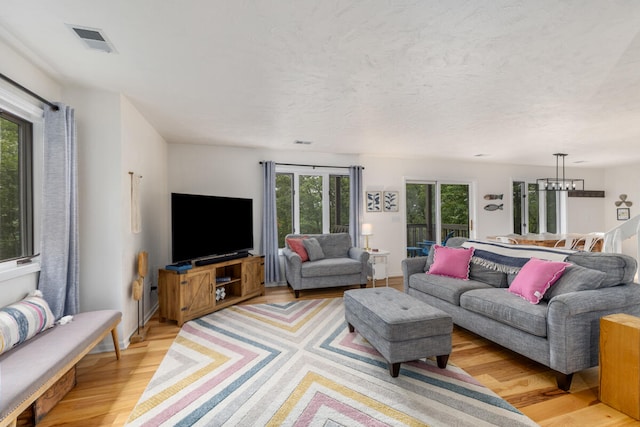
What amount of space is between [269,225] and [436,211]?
360cm

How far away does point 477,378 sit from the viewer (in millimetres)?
2225

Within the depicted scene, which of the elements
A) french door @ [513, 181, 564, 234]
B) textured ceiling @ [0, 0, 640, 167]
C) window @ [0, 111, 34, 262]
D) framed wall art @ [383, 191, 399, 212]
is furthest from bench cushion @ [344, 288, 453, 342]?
french door @ [513, 181, 564, 234]

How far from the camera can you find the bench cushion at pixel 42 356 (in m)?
1.43

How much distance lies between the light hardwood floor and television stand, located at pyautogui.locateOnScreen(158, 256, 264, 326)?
17.3 inches

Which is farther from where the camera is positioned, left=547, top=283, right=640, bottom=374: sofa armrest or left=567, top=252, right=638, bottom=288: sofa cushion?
left=567, top=252, right=638, bottom=288: sofa cushion

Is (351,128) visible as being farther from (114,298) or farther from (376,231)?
(114,298)

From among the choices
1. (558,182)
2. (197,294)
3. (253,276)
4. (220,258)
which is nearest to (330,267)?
(253,276)

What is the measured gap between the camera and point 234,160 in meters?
4.98

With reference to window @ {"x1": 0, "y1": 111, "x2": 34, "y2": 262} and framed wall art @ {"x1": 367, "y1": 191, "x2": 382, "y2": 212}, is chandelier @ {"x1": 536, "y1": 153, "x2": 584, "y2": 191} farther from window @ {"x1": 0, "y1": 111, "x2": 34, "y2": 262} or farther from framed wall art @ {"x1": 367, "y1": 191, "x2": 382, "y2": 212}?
window @ {"x1": 0, "y1": 111, "x2": 34, "y2": 262}

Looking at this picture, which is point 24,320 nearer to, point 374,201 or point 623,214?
point 374,201

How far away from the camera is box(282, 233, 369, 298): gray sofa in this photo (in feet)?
14.5

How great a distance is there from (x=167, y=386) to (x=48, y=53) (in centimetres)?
250

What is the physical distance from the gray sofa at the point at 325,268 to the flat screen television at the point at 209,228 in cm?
76

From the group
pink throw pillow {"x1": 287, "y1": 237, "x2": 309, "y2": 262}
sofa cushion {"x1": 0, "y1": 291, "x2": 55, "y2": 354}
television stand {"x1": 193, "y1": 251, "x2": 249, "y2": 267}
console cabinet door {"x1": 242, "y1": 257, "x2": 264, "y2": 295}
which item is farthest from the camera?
pink throw pillow {"x1": 287, "y1": 237, "x2": 309, "y2": 262}
